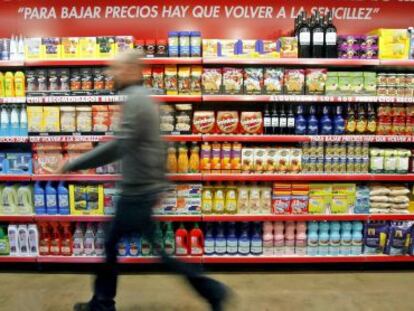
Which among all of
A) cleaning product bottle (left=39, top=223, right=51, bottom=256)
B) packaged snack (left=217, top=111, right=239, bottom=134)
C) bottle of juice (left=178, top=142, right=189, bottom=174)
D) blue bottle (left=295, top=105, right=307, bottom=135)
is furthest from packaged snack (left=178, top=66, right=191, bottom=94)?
cleaning product bottle (left=39, top=223, right=51, bottom=256)

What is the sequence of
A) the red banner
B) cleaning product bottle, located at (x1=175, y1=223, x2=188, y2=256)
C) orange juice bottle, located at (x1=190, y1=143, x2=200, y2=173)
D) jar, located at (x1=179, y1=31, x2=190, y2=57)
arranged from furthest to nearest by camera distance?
the red banner, cleaning product bottle, located at (x1=175, y1=223, x2=188, y2=256), orange juice bottle, located at (x1=190, y1=143, x2=200, y2=173), jar, located at (x1=179, y1=31, x2=190, y2=57)

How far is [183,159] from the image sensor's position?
4227 millimetres

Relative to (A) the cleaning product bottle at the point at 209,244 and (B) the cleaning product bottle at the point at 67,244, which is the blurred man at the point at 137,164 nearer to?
(A) the cleaning product bottle at the point at 209,244

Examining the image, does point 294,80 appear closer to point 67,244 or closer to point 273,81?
point 273,81

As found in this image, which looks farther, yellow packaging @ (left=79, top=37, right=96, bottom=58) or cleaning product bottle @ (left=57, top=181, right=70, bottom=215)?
cleaning product bottle @ (left=57, top=181, right=70, bottom=215)

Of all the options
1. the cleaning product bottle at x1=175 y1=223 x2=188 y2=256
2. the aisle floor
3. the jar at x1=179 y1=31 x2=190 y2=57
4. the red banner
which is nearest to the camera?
the aisle floor

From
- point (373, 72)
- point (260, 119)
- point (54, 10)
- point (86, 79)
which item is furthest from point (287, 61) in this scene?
point (54, 10)

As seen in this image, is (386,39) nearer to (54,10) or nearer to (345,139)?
(345,139)

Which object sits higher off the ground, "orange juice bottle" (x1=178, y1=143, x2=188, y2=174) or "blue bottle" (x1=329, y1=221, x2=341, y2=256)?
"orange juice bottle" (x1=178, y1=143, x2=188, y2=174)

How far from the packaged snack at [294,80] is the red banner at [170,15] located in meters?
0.69

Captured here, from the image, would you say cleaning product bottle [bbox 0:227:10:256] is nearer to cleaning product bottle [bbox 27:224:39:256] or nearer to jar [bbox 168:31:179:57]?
cleaning product bottle [bbox 27:224:39:256]

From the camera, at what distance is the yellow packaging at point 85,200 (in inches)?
168

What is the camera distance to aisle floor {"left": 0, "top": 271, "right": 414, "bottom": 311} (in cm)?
362

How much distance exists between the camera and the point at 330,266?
4.53 meters
